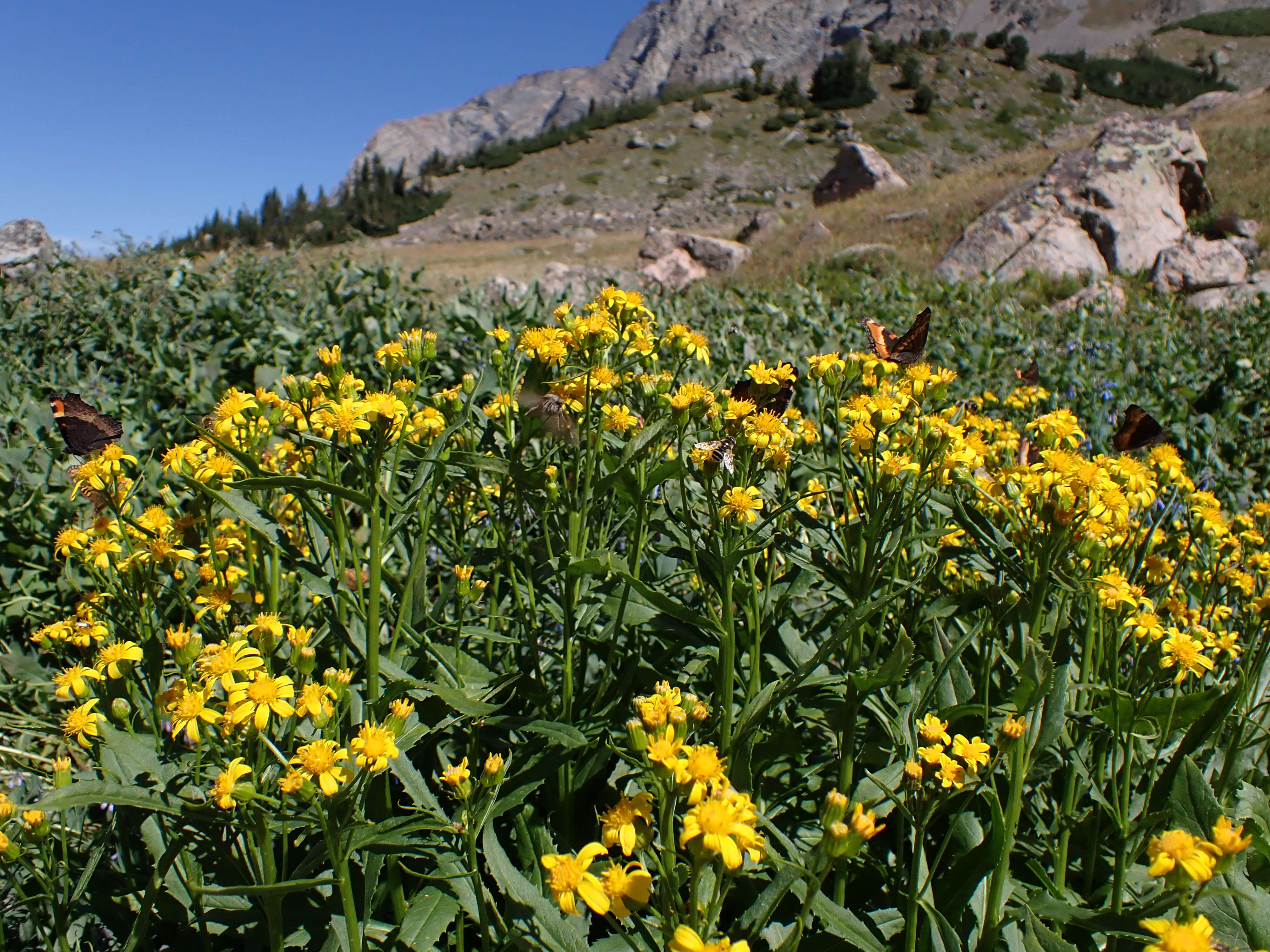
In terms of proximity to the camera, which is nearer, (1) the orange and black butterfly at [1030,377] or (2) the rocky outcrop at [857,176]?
(1) the orange and black butterfly at [1030,377]

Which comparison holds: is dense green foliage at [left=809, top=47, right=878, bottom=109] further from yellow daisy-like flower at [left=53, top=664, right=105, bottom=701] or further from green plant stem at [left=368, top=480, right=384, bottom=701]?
yellow daisy-like flower at [left=53, top=664, right=105, bottom=701]

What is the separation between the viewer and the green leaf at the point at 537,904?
1096mm

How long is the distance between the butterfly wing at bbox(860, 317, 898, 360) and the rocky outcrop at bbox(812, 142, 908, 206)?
20645 mm

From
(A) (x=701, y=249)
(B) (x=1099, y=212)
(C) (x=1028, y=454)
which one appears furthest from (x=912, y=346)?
(A) (x=701, y=249)

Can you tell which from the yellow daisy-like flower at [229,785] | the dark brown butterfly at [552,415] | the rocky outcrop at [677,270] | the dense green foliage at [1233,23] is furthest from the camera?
the dense green foliage at [1233,23]

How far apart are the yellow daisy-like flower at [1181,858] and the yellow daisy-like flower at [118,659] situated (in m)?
1.55

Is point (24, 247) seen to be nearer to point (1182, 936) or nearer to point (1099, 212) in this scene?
point (1182, 936)

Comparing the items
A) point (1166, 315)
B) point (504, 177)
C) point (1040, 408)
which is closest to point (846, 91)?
point (504, 177)

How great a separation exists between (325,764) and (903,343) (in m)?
1.60

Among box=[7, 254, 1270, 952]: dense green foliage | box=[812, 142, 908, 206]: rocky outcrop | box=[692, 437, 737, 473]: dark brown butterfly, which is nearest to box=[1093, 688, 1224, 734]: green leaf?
box=[7, 254, 1270, 952]: dense green foliage

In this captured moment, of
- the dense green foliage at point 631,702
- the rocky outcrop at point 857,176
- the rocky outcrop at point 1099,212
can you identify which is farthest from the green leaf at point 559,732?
the rocky outcrop at point 857,176

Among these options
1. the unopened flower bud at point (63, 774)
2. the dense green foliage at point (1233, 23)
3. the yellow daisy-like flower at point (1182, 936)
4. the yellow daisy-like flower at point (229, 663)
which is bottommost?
the yellow daisy-like flower at point (1182, 936)

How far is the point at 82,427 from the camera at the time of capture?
1833 millimetres

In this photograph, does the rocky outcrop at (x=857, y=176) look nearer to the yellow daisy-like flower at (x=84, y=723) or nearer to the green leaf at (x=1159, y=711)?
the green leaf at (x=1159, y=711)
